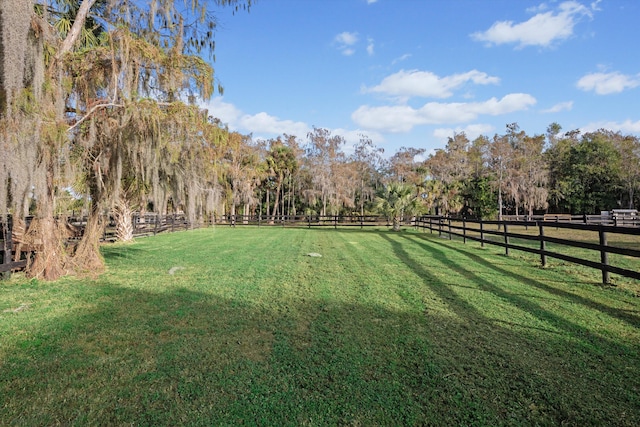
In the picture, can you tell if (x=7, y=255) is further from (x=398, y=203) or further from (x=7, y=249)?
(x=398, y=203)

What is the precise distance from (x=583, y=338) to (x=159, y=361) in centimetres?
369

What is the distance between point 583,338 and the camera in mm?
3084

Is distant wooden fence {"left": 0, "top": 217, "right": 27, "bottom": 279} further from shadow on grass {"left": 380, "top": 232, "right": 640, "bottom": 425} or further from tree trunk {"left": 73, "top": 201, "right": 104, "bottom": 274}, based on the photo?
shadow on grass {"left": 380, "top": 232, "right": 640, "bottom": 425}

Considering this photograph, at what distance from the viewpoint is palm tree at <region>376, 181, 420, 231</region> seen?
1861 cm

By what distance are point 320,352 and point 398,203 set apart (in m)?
16.4

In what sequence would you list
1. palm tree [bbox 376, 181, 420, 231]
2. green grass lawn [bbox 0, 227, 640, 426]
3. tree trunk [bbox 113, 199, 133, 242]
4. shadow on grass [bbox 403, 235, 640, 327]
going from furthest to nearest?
palm tree [bbox 376, 181, 420, 231] → tree trunk [bbox 113, 199, 133, 242] → shadow on grass [bbox 403, 235, 640, 327] → green grass lawn [bbox 0, 227, 640, 426]

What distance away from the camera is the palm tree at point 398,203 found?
1861cm

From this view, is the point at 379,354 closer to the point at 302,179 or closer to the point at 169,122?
the point at 169,122

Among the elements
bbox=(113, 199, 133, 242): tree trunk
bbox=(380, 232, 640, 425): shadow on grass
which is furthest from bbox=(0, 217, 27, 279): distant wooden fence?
bbox=(113, 199, 133, 242): tree trunk

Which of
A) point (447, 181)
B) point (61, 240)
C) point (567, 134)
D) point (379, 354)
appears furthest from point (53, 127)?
point (567, 134)

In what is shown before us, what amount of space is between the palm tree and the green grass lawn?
1324cm

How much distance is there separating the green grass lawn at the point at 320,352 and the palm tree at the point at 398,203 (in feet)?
43.4

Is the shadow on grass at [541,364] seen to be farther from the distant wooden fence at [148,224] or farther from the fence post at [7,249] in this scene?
the fence post at [7,249]

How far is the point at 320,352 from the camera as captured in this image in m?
2.87
